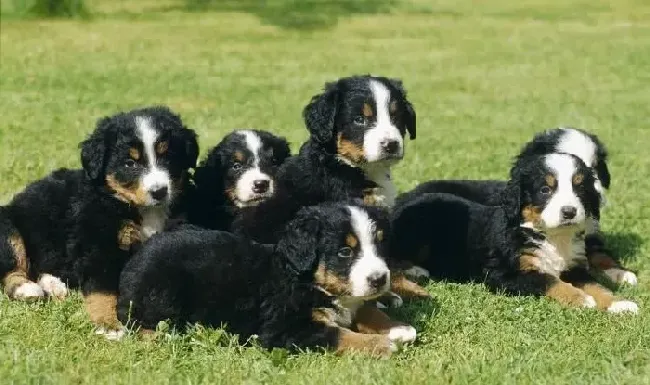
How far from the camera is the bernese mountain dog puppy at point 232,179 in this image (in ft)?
23.1

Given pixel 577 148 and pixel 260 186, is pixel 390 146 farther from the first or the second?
pixel 577 148

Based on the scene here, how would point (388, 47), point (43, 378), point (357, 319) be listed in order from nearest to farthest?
point (43, 378) < point (357, 319) < point (388, 47)

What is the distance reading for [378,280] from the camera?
17.7ft

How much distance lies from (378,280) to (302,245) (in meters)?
0.50

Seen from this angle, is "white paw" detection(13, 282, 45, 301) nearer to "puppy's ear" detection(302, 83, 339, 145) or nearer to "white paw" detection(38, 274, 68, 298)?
"white paw" detection(38, 274, 68, 298)

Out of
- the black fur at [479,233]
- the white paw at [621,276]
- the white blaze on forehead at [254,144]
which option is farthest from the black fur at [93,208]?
the white paw at [621,276]

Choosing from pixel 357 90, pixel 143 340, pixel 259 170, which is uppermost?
pixel 357 90

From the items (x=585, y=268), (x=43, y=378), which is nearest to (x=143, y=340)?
(x=43, y=378)

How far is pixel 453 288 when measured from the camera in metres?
7.08

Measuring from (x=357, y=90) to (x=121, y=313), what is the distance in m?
2.42

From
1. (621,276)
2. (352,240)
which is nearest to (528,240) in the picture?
(621,276)

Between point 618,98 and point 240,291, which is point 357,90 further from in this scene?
point 618,98

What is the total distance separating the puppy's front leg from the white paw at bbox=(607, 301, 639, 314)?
61.5 inches

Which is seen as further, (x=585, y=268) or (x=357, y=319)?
(x=585, y=268)
